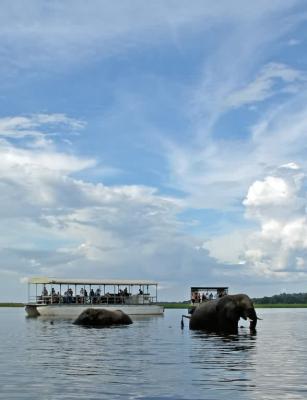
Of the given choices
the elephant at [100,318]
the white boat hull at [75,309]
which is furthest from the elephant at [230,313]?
the white boat hull at [75,309]

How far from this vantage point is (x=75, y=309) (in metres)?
85.4

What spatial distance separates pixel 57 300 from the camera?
89.0m

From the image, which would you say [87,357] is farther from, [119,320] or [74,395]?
[119,320]

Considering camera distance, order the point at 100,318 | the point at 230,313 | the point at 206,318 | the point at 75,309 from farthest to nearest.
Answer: the point at 75,309
the point at 100,318
the point at 206,318
the point at 230,313

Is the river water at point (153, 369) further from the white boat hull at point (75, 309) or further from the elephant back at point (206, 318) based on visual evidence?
the white boat hull at point (75, 309)

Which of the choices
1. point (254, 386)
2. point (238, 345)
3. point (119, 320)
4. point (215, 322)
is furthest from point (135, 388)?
point (119, 320)

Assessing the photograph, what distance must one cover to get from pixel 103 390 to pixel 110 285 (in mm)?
70832

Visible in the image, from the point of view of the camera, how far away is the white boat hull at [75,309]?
85375mm

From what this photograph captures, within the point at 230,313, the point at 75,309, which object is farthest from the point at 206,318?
the point at 75,309

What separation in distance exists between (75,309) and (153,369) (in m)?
60.3

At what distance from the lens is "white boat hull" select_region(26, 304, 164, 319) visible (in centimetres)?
8538

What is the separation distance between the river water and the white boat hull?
43.2 meters

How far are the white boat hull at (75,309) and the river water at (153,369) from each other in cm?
4322

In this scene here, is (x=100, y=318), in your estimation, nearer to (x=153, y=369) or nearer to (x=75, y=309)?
(x=75, y=309)
